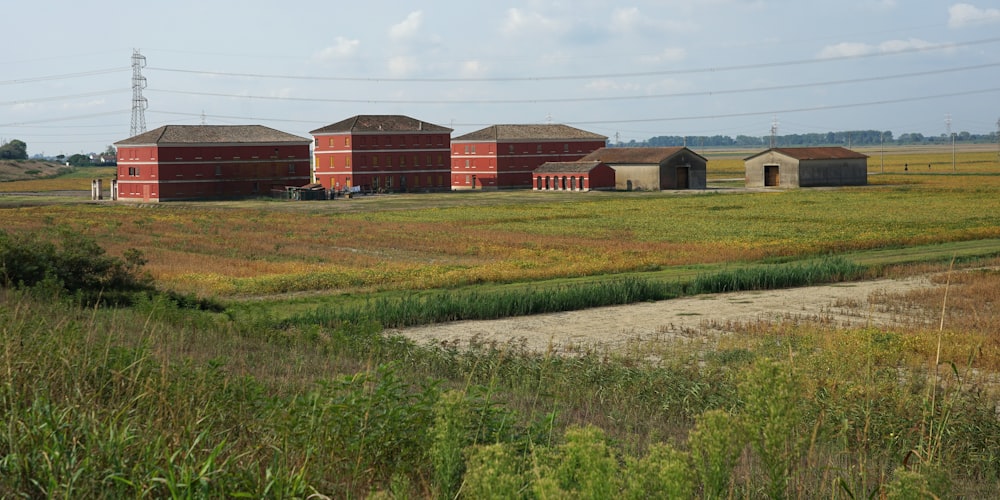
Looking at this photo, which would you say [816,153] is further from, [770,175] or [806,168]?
[770,175]

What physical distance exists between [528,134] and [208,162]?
34447 millimetres

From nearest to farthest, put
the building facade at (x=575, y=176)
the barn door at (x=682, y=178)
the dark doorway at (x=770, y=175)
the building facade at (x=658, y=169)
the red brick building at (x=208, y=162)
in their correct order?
the red brick building at (x=208, y=162)
the dark doorway at (x=770, y=175)
the building facade at (x=658, y=169)
the building facade at (x=575, y=176)
the barn door at (x=682, y=178)

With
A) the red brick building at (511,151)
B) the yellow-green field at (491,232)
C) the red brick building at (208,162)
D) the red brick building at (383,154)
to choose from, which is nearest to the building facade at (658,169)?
the yellow-green field at (491,232)

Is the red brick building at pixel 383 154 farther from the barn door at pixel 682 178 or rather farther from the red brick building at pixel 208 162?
the barn door at pixel 682 178

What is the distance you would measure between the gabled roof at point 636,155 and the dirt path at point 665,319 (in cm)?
7033

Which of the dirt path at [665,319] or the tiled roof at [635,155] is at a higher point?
the tiled roof at [635,155]

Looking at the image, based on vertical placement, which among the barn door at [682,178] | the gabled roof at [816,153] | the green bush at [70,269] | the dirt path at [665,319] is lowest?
the dirt path at [665,319]

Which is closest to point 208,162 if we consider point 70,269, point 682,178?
point 682,178

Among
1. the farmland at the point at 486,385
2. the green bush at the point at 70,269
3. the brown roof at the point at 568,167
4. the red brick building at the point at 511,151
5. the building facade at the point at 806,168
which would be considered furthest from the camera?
the red brick building at the point at 511,151

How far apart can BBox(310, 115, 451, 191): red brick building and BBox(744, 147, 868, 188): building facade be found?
31.5 m

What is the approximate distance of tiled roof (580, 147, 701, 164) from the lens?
9881 cm

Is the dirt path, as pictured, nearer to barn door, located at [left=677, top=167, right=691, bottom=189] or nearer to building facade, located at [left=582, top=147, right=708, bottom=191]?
building facade, located at [left=582, top=147, right=708, bottom=191]

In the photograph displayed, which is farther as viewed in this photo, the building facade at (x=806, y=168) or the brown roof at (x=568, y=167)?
the brown roof at (x=568, y=167)

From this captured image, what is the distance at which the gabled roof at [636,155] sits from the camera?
98.8 metres
